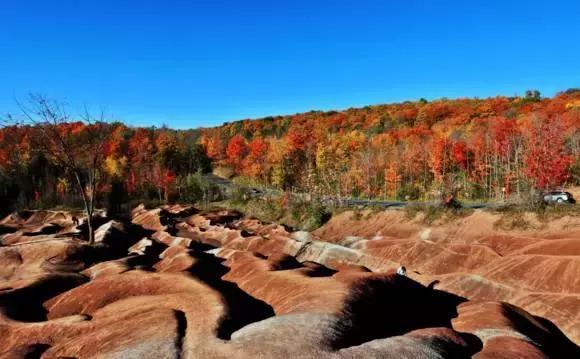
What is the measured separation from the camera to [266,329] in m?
11.2

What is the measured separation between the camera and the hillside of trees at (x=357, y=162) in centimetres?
5131

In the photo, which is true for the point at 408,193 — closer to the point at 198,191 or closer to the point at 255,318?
the point at 198,191

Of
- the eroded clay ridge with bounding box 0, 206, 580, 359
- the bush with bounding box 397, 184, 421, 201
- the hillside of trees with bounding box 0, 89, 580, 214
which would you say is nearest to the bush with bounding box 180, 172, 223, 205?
the hillside of trees with bounding box 0, 89, 580, 214

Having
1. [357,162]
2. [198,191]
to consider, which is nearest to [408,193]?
[357,162]

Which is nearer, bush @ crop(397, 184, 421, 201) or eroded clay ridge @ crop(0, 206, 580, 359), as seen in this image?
eroded clay ridge @ crop(0, 206, 580, 359)

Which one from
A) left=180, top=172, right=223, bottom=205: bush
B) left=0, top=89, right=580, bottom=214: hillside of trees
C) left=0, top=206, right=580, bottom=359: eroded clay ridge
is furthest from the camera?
left=180, top=172, right=223, bottom=205: bush

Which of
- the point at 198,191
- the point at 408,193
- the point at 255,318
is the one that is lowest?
the point at 408,193

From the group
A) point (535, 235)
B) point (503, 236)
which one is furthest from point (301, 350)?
point (535, 235)

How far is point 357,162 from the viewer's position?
2800 inches

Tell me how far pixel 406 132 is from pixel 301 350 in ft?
299

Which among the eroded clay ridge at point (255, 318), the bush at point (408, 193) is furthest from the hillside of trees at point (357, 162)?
the eroded clay ridge at point (255, 318)

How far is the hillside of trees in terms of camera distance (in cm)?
5131

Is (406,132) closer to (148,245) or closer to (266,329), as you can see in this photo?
(148,245)

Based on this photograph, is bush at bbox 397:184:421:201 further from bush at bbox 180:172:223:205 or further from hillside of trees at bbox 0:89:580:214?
bush at bbox 180:172:223:205
